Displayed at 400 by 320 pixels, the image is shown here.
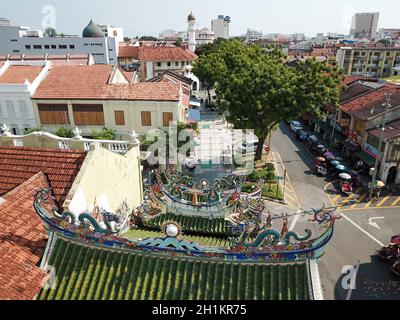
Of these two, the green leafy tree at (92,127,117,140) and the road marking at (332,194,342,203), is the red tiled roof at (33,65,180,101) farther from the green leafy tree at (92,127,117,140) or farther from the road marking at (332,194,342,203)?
the road marking at (332,194,342,203)

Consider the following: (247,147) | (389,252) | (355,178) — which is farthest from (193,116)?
(389,252)

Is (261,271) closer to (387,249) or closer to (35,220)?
(35,220)

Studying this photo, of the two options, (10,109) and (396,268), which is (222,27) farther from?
(396,268)

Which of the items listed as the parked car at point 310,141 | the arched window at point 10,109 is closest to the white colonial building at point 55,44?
the arched window at point 10,109

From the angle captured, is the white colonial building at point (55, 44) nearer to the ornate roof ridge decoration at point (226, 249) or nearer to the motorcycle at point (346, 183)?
the motorcycle at point (346, 183)

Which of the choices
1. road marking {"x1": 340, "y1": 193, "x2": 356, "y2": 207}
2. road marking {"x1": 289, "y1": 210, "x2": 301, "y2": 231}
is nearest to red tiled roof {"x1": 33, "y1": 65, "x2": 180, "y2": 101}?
road marking {"x1": 289, "y1": 210, "x2": 301, "y2": 231}
